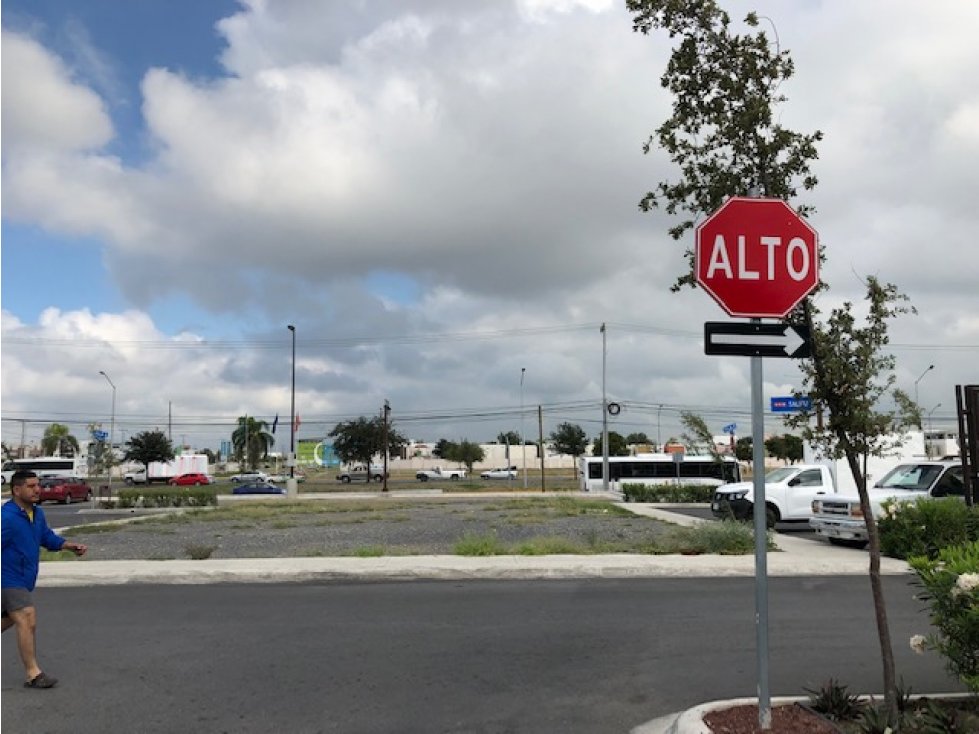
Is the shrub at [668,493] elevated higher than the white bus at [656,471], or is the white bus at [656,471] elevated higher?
the white bus at [656,471]

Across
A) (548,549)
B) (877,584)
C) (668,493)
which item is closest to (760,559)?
(877,584)

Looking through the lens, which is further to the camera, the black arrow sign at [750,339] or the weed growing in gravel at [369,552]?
the weed growing in gravel at [369,552]

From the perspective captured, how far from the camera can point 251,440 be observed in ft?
446

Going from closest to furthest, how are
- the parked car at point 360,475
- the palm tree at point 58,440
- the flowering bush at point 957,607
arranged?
the flowering bush at point 957,607, the parked car at point 360,475, the palm tree at point 58,440

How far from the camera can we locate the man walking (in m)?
6.54

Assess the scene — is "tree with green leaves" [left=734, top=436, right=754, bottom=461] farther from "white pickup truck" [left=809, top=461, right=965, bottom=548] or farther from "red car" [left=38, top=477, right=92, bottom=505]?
"white pickup truck" [left=809, top=461, right=965, bottom=548]

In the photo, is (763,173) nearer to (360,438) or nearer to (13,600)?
(13,600)

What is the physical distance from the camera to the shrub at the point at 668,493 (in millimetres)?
41656

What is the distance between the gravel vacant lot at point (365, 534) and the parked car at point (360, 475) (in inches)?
2430

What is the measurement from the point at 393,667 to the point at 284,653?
4.11 ft

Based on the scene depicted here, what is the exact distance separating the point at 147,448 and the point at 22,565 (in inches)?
3208

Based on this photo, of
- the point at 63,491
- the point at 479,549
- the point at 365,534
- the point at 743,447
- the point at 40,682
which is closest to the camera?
the point at 40,682

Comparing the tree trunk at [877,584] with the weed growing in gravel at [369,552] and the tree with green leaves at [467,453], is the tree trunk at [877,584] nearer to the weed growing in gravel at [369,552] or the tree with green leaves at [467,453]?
the weed growing in gravel at [369,552]

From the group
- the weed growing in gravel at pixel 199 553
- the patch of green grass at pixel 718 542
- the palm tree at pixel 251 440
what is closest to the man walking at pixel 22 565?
the weed growing in gravel at pixel 199 553
